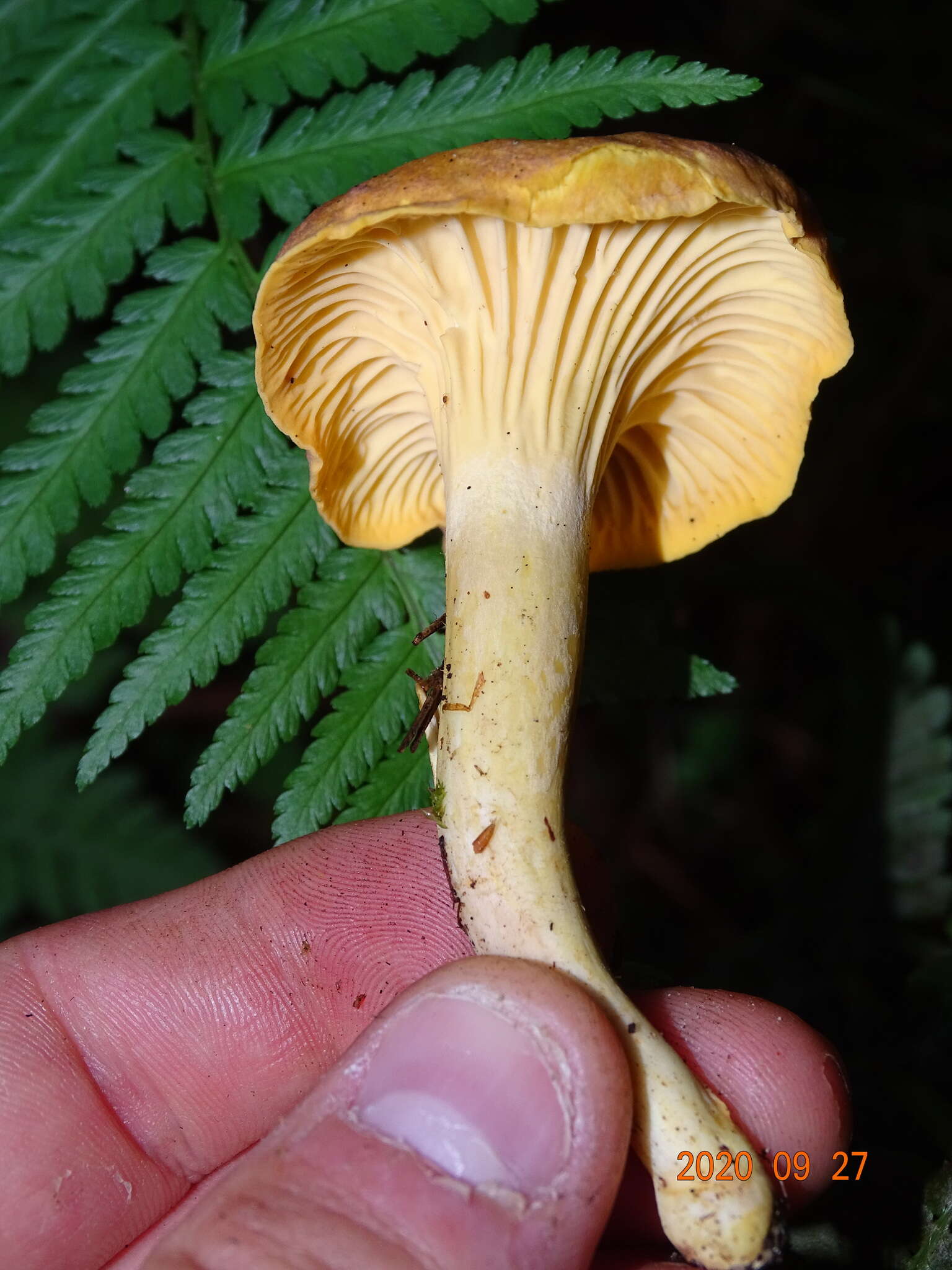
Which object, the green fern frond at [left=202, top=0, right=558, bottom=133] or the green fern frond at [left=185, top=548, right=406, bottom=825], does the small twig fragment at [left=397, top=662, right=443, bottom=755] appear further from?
the green fern frond at [left=202, top=0, right=558, bottom=133]

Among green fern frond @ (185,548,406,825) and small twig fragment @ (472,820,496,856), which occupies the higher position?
green fern frond @ (185,548,406,825)

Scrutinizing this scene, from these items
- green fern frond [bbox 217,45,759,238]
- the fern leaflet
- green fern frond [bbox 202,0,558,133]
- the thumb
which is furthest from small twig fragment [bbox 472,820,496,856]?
the fern leaflet

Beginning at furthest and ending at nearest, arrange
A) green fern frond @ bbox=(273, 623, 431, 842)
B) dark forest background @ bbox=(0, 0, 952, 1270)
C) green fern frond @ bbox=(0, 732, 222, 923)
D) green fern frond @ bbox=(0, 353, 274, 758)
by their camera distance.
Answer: green fern frond @ bbox=(0, 732, 222, 923) → dark forest background @ bbox=(0, 0, 952, 1270) → green fern frond @ bbox=(273, 623, 431, 842) → green fern frond @ bbox=(0, 353, 274, 758)

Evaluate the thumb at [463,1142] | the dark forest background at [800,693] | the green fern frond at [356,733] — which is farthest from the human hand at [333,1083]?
the dark forest background at [800,693]

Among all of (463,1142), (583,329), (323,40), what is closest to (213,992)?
(463,1142)

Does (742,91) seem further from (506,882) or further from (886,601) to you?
(886,601)

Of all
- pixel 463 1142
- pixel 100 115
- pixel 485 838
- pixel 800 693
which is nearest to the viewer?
pixel 463 1142

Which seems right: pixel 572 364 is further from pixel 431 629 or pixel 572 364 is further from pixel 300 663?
pixel 300 663

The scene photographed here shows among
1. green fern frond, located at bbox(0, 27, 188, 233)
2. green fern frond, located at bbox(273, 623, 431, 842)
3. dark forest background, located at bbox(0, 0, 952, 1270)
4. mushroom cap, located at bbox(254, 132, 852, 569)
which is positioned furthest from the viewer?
dark forest background, located at bbox(0, 0, 952, 1270)
